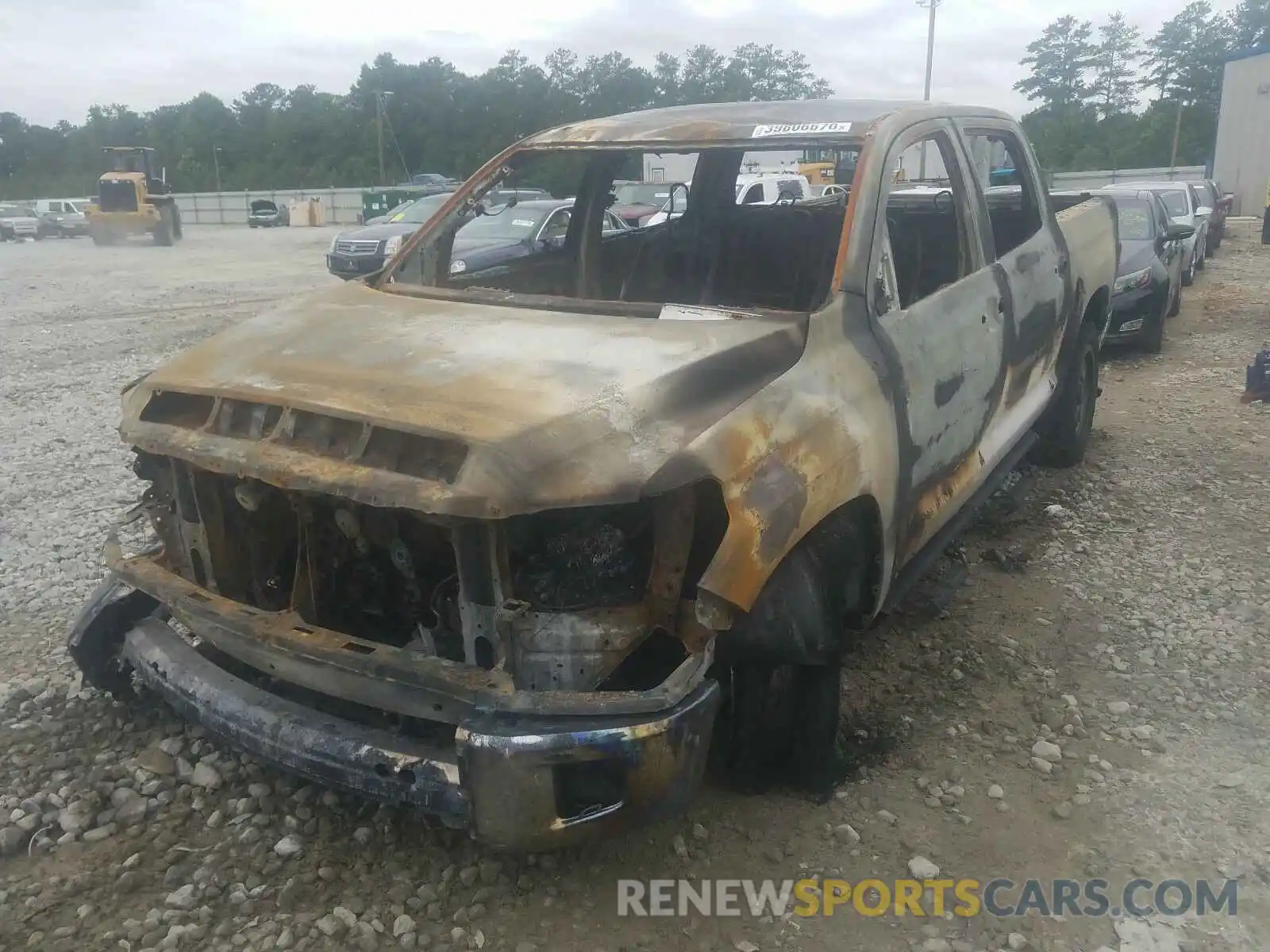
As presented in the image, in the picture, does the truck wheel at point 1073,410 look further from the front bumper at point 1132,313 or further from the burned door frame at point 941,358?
the front bumper at point 1132,313

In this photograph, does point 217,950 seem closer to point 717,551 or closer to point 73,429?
point 717,551

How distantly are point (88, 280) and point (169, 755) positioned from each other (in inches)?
685

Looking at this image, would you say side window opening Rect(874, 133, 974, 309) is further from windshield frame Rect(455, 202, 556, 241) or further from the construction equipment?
the construction equipment

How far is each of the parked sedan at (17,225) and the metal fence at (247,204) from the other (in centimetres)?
1227

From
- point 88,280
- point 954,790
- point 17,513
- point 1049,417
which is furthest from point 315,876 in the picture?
point 88,280

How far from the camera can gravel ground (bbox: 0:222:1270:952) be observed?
2.53 metres

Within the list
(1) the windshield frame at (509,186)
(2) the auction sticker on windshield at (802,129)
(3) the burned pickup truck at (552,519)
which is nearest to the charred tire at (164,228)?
(1) the windshield frame at (509,186)

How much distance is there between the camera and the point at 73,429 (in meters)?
7.05

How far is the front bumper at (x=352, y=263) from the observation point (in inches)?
634

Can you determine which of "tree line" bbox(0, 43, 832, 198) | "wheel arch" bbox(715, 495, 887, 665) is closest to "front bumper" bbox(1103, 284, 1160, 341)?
"wheel arch" bbox(715, 495, 887, 665)

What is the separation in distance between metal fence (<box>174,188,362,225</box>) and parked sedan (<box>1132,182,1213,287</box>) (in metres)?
34.8

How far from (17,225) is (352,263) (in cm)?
2071

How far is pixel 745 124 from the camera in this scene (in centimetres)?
362

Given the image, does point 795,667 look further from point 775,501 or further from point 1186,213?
point 1186,213
